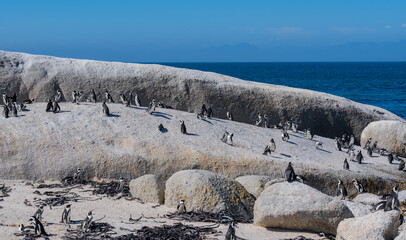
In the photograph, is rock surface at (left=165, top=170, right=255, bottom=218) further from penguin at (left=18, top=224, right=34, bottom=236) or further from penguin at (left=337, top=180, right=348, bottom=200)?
penguin at (left=337, top=180, right=348, bottom=200)

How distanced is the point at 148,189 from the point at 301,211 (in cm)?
482

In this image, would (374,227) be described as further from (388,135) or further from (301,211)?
(388,135)

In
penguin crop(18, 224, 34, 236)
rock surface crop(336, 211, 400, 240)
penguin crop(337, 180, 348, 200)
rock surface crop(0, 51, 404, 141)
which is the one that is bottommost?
penguin crop(337, 180, 348, 200)

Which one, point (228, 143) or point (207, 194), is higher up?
point (228, 143)

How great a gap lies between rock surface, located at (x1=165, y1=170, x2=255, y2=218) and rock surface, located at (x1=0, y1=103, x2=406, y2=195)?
3.14 m

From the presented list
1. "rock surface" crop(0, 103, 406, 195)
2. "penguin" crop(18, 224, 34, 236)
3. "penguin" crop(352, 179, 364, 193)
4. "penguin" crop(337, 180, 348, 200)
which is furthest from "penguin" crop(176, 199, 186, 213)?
"penguin" crop(352, 179, 364, 193)

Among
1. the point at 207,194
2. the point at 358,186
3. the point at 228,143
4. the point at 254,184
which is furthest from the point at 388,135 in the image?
the point at 207,194

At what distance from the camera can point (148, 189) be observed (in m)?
16.0

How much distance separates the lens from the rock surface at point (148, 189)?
15.8 meters

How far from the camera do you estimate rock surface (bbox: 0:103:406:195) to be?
1803 cm

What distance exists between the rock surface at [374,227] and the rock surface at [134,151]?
6.67 metres

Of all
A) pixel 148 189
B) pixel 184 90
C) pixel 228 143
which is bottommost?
pixel 148 189

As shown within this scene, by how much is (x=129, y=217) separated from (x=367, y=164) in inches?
456

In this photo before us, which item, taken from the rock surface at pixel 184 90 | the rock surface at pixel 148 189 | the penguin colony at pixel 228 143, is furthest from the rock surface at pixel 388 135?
the rock surface at pixel 148 189
